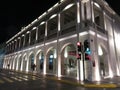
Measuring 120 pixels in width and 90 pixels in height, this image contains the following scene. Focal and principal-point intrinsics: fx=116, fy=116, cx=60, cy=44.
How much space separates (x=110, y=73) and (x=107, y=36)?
526 centimetres

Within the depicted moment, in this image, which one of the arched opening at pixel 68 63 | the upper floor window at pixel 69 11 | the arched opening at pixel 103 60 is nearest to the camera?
the arched opening at pixel 103 60

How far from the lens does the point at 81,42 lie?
542 inches

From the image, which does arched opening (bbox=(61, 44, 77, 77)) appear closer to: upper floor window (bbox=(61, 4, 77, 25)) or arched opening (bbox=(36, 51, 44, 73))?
upper floor window (bbox=(61, 4, 77, 25))

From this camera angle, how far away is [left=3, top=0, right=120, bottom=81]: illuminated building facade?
1308cm

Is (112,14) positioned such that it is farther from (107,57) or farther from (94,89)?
(94,89)

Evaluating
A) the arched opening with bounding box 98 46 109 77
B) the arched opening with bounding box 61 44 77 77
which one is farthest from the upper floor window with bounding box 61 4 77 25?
the arched opening with bounding box 98 46 109 77

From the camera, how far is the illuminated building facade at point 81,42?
13.1 metres

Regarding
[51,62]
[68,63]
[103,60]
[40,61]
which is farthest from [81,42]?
[40,61]

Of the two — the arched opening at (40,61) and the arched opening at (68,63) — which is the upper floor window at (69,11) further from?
the arched opening at (40,61)

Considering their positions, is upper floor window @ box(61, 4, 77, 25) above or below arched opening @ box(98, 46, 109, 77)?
above

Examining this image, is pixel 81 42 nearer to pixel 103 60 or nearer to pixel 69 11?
pixel 103 60

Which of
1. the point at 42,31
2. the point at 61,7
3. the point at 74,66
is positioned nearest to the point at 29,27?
the point at 42,31

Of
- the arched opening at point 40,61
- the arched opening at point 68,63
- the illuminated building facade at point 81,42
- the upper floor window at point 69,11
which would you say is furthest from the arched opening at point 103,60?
the arched opening at point 40,61

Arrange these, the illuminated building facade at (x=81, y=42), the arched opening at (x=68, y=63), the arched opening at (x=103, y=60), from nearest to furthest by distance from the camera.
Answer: the illuminated building facade at (x=81, y=42), the arched opening at (x=103, y=60), the arched opening at (x=68, y=63)
